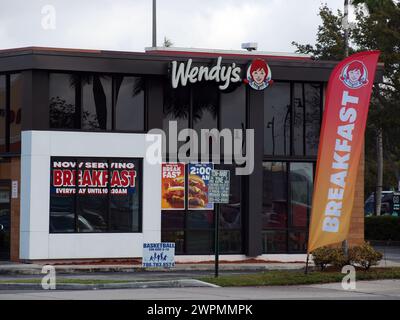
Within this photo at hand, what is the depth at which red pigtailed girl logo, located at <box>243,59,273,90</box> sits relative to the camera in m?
Answer: 31.8

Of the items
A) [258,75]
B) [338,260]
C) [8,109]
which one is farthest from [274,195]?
[8,109]

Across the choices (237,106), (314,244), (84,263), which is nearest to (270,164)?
(237,106)

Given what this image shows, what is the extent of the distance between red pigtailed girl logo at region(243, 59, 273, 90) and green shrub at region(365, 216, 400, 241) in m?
18.6

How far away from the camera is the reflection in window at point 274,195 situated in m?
32.4

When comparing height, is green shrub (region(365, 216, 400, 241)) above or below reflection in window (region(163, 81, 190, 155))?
below

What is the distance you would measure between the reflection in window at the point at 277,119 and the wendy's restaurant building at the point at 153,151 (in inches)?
1.2

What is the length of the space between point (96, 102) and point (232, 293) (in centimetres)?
1090

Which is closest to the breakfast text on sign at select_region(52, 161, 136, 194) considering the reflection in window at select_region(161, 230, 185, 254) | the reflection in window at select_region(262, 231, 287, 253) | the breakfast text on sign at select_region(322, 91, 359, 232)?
the reflection in window at select_region(161, 230, 185, 254)

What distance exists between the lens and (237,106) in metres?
32.2

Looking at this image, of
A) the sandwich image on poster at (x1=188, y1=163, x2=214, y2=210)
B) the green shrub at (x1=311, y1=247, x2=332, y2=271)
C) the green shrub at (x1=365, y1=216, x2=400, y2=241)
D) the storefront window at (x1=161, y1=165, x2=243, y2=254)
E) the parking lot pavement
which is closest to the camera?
the green shrub at (x1=311, y1=247, x2=332, y2=271)

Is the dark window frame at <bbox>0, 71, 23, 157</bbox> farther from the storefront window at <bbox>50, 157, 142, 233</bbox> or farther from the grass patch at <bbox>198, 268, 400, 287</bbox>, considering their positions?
the grass patch at <bbox>198, 268, 400, 287</bbox>

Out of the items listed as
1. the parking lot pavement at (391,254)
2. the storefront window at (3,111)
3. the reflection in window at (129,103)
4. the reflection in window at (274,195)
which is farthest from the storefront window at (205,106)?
the parking lot pavement at (391,254)

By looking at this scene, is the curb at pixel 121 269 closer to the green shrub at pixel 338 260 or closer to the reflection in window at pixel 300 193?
the reflection in window at pixel 300 193

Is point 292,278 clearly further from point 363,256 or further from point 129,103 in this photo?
point 129,103
